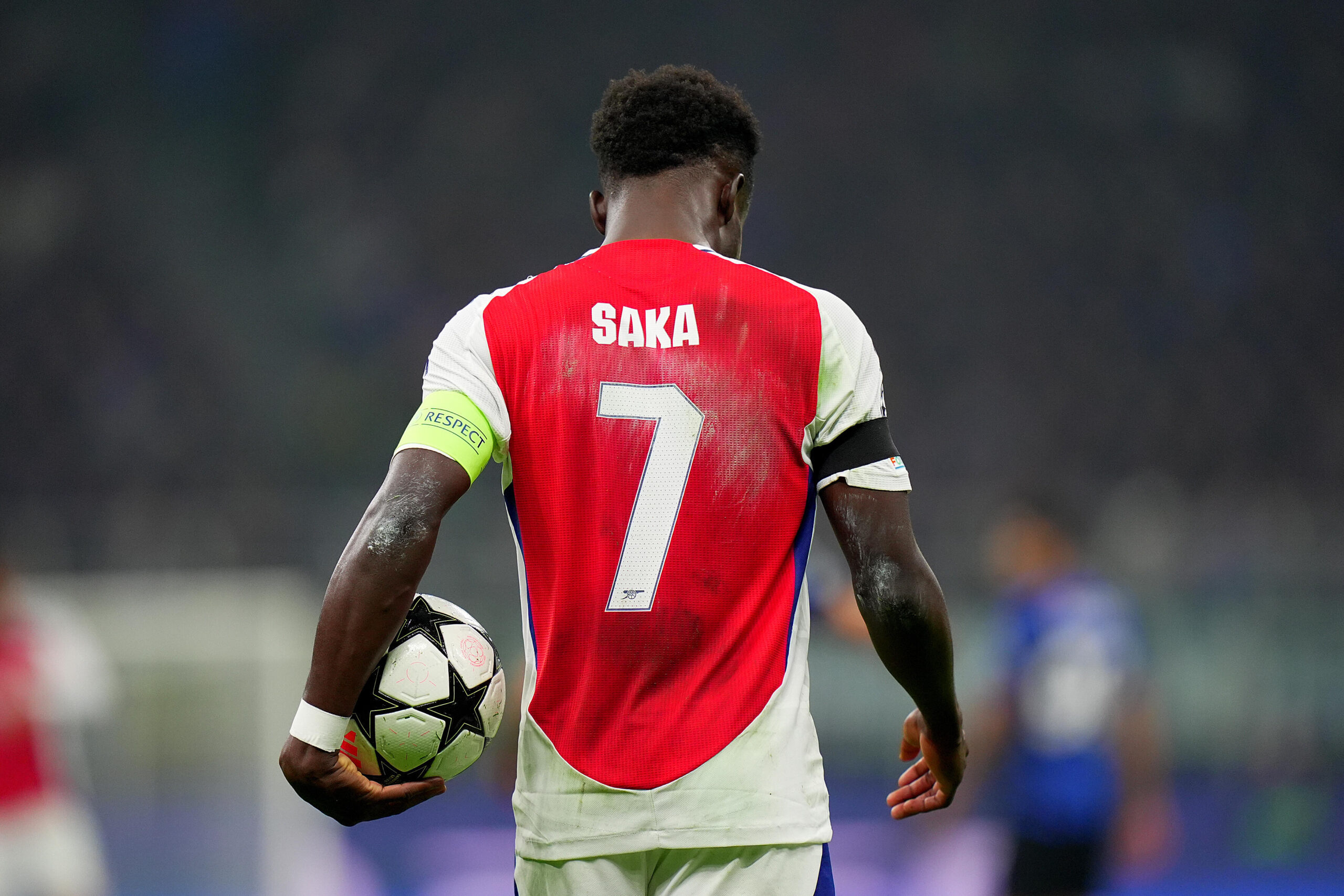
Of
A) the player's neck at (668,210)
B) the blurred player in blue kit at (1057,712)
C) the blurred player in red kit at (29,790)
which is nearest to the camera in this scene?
the player's neck at (668,210)

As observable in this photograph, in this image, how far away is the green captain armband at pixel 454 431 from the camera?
229 cm

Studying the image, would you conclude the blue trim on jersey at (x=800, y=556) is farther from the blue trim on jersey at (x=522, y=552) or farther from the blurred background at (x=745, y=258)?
the blurred background at (x=745, y=258)

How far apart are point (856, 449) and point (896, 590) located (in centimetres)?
24

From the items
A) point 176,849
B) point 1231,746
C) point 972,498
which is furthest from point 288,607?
point 1231,746

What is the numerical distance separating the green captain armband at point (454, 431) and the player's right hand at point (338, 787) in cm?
50

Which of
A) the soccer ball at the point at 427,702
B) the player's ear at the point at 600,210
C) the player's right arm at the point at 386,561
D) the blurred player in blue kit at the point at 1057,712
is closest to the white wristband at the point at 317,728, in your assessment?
the player's right arm at the point at 386,561

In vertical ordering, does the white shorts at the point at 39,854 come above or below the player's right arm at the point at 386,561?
below

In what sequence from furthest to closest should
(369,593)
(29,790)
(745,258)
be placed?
(745,258)
(29,790)
(369,593)

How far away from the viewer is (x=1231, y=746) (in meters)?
11.4

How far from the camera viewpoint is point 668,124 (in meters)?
2.54

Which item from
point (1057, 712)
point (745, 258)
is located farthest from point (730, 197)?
point (745, 258)

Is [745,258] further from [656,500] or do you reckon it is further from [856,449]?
[656,500]

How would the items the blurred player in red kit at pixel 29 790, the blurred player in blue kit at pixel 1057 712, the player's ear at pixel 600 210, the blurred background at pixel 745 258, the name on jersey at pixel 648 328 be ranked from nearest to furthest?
the name on jersey at pixel 648 328 < the player's ear at pixel 600 210 < the blurred player in blue kit at pixel 1057 712 < the blurred player in red kit at pixel 29 790 < the blurred background at pixel 745 258

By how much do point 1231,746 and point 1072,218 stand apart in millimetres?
9121
